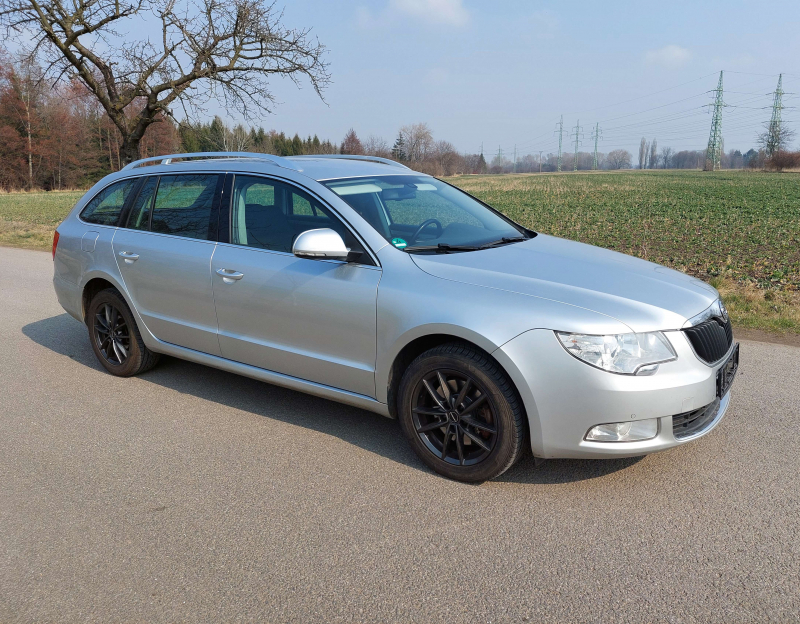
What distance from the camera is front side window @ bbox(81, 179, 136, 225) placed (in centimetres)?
534

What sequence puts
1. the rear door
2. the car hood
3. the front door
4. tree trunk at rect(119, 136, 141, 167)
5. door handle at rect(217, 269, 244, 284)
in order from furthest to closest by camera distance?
tree trunk at rect(119, 136, 141, 167) → the rear door → door handle at rect(217, 269, 244, 284) → the front door → the car hood

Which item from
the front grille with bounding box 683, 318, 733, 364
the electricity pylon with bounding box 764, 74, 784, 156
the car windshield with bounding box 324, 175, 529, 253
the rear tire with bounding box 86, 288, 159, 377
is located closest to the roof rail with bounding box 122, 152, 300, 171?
the car windshield with bounding box 324, 175, 529, 253

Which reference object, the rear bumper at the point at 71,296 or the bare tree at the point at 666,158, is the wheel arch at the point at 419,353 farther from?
the bare tree at the point at 666,158

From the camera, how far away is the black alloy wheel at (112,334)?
5.35 meters

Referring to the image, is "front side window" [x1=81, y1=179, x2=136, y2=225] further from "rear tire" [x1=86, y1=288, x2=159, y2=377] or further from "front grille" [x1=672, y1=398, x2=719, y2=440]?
"front grille" [x1=672, y1=398, x2=719, y2=440]

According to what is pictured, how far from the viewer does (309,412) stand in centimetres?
461

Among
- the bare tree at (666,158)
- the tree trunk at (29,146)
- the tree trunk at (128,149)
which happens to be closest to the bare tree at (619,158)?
the bare tree at (666,158)

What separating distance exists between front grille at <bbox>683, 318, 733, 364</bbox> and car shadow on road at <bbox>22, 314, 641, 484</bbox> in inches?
31.3

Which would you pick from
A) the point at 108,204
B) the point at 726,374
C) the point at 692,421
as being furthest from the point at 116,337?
the point at 726,374

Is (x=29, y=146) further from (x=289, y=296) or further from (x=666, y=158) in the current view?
(x=666, y=158)

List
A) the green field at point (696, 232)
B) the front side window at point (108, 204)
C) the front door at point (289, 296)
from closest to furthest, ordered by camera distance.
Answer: the front door at point (289, 296) < the front side window at point (108, 204) < the green field at point (696, 232)

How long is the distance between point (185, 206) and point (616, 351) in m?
3.33

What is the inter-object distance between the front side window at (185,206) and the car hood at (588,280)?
1.77 m

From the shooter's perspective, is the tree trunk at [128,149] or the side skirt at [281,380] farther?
the tree trunk at [128,149]
